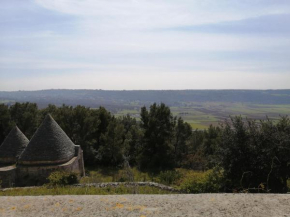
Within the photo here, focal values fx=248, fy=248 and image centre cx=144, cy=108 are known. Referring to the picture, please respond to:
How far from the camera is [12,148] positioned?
18719mm

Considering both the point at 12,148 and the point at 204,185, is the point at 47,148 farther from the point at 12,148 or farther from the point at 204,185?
the point at 204,185

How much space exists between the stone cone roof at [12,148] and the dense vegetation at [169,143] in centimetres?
805

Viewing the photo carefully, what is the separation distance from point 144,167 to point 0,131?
19.7 m

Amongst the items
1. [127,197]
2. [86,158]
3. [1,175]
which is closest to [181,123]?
[86,158]

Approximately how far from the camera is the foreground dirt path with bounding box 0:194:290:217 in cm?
573

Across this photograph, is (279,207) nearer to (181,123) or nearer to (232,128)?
(232,128)

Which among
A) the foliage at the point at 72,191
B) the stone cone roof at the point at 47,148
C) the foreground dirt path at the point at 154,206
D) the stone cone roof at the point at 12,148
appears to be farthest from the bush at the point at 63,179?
the foreground dirt path at the point at 154,206

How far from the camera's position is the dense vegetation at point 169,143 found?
44.7 feet

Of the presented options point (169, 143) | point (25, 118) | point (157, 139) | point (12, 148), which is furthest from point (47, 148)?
point (25, 118)

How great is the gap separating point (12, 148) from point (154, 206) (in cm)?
1617

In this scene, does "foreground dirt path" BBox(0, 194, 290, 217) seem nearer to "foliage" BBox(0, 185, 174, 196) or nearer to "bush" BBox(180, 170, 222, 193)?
"foliage" BBox(0, 185, 174, 196)

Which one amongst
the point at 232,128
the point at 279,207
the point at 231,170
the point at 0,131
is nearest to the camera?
the point at 279,207

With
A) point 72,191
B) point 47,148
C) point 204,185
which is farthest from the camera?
point 47,148

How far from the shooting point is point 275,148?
1367cm
